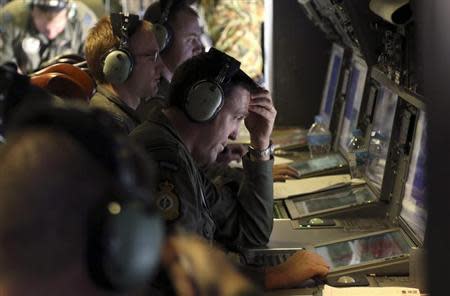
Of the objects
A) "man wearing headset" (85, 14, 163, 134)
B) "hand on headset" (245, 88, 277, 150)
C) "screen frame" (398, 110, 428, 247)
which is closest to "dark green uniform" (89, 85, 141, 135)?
"man wearing headset" (85, 14, 163, 134)

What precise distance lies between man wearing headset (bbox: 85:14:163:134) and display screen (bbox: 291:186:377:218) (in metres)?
0.78

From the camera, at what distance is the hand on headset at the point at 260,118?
3.11 meters

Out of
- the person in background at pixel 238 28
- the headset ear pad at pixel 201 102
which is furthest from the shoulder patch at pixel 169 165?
the person in background at pixel 238 28

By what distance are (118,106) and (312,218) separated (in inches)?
34.7

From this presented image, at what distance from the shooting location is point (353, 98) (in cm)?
434

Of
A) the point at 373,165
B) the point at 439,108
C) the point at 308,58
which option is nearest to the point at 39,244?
the point at 439,108

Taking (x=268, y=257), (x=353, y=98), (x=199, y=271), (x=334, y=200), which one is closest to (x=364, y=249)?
(x=268, y=257)

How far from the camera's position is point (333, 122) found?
4.76 m

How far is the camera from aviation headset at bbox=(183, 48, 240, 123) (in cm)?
253

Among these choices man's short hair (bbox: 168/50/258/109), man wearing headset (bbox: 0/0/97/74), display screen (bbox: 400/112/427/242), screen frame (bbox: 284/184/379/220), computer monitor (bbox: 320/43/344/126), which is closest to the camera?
man's short hair (bbox: 168/50/258/109)

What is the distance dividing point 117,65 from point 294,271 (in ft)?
3.87

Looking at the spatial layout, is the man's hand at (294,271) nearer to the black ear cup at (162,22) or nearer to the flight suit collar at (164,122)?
the flight suit collar at (164,122)

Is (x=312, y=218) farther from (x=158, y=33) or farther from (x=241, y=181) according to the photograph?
(x=158, y=33)

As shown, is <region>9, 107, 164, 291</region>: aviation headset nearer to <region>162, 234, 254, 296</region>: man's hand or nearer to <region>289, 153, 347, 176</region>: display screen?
<region>162, 234, 254, 296</region>: man's hand
